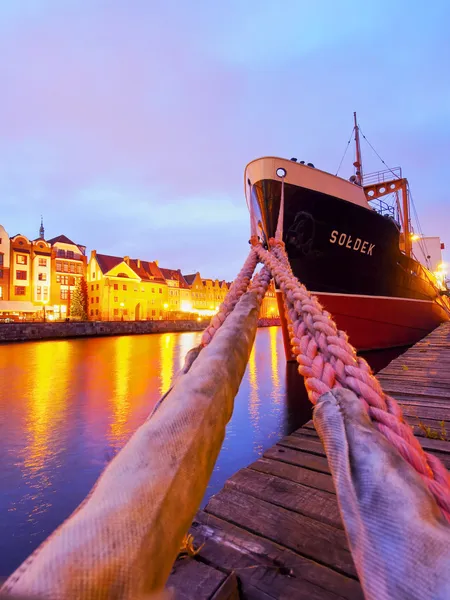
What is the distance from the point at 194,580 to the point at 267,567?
35 cm

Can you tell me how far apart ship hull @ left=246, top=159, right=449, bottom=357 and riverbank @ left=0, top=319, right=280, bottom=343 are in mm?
23636

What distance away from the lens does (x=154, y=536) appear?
537mm

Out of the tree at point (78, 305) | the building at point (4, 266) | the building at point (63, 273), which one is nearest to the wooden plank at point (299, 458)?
the building at point (4, 266)

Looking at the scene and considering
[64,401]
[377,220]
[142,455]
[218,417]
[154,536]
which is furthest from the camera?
[377,220]

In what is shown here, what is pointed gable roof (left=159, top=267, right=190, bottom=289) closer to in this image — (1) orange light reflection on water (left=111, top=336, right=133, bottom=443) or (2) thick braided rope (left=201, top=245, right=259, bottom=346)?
(1) orange light reflection on water (left=111, top=336, right=133, bottom=443)

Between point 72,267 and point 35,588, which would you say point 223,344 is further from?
point 72,267

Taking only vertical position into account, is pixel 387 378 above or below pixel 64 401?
above

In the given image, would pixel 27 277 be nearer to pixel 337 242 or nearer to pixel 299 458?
pixel 337 242

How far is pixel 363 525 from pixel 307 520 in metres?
1.31

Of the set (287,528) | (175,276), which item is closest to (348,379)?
(287,528)

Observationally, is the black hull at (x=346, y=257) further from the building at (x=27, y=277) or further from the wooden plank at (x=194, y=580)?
the building at (x=27, y=277)

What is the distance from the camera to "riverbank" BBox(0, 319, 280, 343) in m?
25.1

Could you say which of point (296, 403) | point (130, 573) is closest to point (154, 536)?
point (130, 573)

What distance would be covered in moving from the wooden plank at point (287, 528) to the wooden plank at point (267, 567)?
0.04 m
